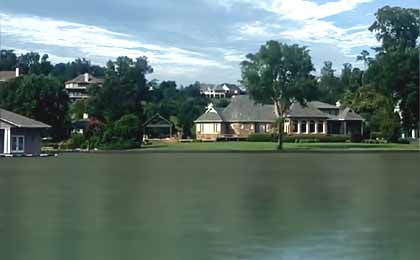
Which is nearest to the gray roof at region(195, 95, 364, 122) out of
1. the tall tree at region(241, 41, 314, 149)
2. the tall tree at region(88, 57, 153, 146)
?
the tall tree at region(88, 57, 153, 146)

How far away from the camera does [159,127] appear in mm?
99688

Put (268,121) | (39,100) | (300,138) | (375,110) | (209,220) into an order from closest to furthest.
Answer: (209,220) < (39,100) < (375,110) < (300,138) < (268,121)

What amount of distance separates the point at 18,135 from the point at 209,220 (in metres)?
41.4

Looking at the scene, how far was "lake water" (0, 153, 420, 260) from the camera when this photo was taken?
11258 mm

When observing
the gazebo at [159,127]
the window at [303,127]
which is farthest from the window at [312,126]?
the gazebo at [159,127]

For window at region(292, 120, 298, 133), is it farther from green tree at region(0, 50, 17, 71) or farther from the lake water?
green tree at region(0, 50, 17, 71)

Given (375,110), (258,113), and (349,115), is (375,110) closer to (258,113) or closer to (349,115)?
(349,115)

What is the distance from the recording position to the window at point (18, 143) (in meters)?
54.2

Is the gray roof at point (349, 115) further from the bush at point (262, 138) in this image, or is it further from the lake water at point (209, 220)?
the lake water at point (209, 220)

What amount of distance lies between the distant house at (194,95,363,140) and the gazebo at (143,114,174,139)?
3.75 m

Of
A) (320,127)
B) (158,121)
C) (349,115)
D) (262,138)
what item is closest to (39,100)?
(262,138)

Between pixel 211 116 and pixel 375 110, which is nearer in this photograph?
pixel 375 110

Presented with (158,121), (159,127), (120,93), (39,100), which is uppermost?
(120,93)

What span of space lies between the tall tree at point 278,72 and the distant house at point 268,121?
16.9 meters
